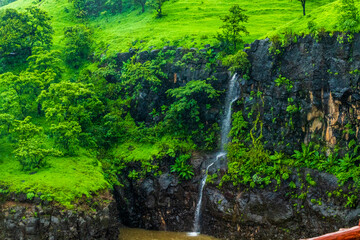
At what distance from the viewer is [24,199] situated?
22.8 metres

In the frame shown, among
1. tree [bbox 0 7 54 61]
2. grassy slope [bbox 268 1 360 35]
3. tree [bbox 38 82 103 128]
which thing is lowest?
tree [bbox 38 82 103 128]

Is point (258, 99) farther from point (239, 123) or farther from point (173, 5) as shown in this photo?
point (173, 5)

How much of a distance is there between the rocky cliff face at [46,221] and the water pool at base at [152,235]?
381 centimetres

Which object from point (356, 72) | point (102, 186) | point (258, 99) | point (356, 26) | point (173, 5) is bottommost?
point (102, 186)

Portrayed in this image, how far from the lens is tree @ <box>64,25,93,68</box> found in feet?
146

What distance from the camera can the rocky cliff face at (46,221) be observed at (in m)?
21.8

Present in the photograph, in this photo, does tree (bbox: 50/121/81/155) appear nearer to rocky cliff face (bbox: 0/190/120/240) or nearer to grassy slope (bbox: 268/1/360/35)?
rocky cliff face (bbox: 0/190/120/240)

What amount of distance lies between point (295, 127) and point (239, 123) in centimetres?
487

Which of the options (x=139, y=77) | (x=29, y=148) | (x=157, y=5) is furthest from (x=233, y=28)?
(x=29, y=148)

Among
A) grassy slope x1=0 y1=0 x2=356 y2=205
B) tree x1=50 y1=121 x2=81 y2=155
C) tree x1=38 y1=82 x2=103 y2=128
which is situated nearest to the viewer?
grassy slope x1=0 y1=0 x2=356 y2=205

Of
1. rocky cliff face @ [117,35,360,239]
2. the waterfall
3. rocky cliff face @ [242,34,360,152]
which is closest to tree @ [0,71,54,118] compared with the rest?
rocky cliff face @ [117,35,360,239]

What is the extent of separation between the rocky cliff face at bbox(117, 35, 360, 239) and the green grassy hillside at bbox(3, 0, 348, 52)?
10.1 meters

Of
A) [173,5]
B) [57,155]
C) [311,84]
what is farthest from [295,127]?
[173,5]

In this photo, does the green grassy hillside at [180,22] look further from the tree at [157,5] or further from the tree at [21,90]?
the tree at [21,90]
